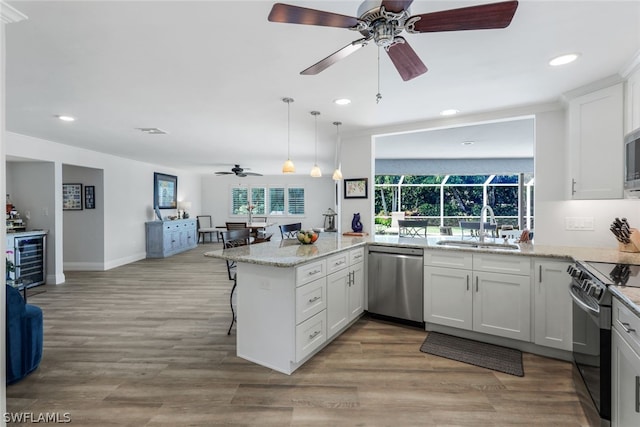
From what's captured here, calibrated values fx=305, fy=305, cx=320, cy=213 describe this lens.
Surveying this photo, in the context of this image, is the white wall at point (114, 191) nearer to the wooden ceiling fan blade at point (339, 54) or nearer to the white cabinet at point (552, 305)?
the wooden ceiling fan blade at point (339, 54)

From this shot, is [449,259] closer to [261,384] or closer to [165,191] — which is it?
[261,384]

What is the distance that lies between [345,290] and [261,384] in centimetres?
119

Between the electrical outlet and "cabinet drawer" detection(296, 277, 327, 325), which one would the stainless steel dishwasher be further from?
the electrical outlet

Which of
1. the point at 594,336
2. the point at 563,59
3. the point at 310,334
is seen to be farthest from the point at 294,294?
the point at 563,59

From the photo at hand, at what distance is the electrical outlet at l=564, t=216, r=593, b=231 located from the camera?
9.65 feet

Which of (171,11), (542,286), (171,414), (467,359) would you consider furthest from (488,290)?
(171,11)

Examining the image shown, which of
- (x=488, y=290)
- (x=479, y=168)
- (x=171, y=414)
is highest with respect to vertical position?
(x=479, y=168)

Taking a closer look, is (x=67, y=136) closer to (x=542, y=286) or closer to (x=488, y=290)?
(x=488, y=290)

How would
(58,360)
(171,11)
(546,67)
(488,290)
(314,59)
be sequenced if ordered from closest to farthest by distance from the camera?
(171,11) < (314,59) < (546,67) < (58,360) < (488,290)

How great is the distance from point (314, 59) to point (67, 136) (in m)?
4.42

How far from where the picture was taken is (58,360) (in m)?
2.56

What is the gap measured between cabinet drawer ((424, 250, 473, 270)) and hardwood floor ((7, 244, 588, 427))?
76 centimetres

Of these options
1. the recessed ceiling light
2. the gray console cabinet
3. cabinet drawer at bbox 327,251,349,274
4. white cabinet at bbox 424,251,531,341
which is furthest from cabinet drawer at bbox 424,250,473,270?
the gray console cabinet

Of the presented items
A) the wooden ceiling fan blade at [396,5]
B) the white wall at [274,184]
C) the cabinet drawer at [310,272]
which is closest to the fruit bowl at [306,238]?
the cabinet drawer at [310,272]
